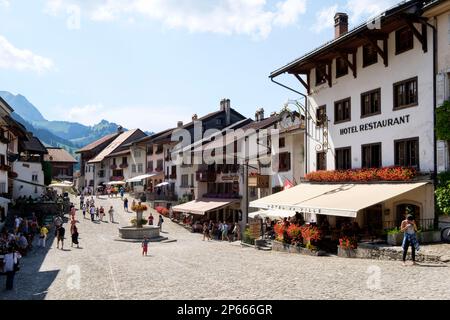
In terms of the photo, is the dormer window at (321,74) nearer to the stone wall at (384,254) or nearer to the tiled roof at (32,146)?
the stone wall at (384,254)

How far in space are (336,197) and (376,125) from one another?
4.48 m

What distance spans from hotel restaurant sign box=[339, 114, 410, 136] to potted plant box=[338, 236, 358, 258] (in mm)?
6376

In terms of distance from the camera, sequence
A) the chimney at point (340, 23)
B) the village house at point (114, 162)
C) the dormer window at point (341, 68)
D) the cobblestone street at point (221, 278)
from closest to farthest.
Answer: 1. the cobblestone street at point (221, 278)
2. the dormer window at point (341, 68)
3. the chimney at point (340, 23)
4. the village house at point (114, 162)

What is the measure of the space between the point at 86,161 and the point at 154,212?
51407 millimetres

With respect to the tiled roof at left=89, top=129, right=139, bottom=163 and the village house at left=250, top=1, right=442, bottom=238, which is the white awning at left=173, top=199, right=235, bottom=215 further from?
the tiled roof at left=89, top=129, right=139, bottom=163

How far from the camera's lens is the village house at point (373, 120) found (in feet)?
70.7

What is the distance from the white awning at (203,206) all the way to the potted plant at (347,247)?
68.7ft

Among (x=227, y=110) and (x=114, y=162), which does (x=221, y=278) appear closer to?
(x=227, y=110)

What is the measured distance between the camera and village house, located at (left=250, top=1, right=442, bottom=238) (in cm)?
2155

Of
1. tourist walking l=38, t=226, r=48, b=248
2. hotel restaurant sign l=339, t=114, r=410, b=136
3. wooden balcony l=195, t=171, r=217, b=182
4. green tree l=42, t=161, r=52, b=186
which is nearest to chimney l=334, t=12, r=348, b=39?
hotel restaurant sign l=339, t=114, r=410, b=136

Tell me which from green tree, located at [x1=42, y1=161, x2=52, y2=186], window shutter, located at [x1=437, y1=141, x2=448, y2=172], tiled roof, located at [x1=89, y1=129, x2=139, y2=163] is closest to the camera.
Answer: window shutter, located at [x1=437, y1=141, x2=448, y2=172]

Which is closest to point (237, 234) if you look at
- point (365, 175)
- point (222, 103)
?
point (365, 175)

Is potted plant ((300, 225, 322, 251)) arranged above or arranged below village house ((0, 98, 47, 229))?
below

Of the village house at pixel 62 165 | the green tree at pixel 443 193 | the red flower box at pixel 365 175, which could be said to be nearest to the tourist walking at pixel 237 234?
the red flower box at pixel 365 175
